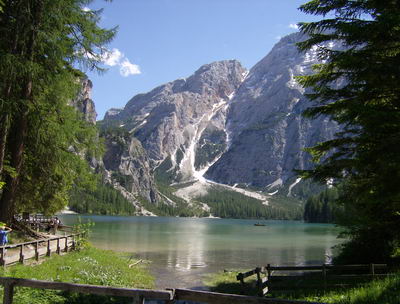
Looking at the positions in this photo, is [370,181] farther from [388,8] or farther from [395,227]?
[388,8]

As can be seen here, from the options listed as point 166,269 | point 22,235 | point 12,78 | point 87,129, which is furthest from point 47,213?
point 12,78

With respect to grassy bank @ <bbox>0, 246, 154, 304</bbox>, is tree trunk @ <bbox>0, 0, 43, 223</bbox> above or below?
above

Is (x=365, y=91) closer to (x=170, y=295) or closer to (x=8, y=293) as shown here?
(x=170, y=295)

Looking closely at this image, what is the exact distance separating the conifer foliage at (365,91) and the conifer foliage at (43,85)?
36.4 ft

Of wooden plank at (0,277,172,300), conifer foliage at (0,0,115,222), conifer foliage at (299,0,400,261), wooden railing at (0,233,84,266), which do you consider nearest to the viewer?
wooden plank at (0,277,172,300)

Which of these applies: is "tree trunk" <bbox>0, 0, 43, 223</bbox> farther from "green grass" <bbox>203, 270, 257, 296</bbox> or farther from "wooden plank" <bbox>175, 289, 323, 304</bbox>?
"wooden plank" <bbox>175, 289, 323, 304</bbox>

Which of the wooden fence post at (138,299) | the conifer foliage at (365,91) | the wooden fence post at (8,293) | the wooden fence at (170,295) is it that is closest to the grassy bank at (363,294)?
the conifer foliage at (365,91)

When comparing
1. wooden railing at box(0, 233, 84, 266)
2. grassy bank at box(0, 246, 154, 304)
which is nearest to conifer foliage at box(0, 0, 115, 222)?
wooden railing at box(0, 233, 84, 266)

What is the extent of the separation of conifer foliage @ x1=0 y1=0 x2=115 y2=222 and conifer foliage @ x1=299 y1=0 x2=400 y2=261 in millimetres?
11109

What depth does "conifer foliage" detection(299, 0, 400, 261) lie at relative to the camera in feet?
38.4

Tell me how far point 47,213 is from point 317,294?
25971mm

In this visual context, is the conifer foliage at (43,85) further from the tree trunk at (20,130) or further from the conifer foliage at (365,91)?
the conifer foliage at (365,91)

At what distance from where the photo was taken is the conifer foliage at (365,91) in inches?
461

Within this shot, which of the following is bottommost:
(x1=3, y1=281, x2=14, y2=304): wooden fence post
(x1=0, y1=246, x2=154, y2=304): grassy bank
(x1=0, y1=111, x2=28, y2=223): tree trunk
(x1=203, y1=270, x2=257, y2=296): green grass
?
(x1=203, y1=270, x2=257, y2=296): green grass
